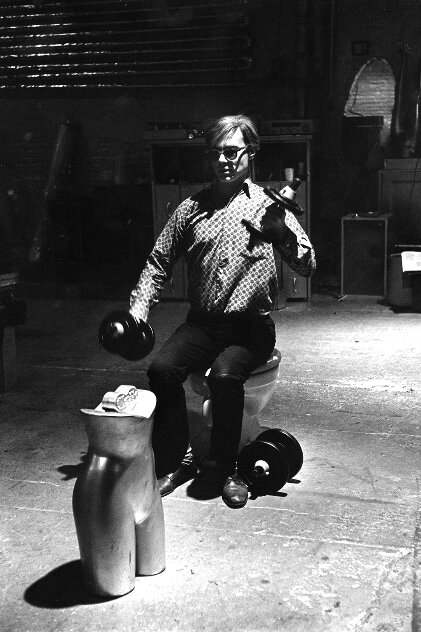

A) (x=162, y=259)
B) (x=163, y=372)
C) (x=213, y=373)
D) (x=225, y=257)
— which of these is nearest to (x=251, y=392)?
(x=213, y=373)

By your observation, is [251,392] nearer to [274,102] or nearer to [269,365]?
[269,365]

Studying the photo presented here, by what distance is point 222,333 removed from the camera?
13.0 feet

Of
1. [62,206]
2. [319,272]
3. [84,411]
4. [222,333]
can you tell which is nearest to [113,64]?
[62,206]

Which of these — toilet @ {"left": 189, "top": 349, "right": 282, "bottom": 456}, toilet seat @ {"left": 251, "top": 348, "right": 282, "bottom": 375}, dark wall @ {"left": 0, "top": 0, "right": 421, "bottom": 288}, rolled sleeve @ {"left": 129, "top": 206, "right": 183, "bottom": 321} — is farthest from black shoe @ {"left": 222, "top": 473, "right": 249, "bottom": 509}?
dark wall @ {"left": 0, "top": 0, "right": 421, "bottom": 288}

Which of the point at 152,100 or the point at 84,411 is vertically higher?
the point at 152,100

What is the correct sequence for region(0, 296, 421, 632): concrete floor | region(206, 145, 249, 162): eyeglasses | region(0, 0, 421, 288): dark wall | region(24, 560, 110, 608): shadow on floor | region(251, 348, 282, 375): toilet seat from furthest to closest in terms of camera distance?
region(0, 0, 421, 288): dark wall → region(251, 348, 282, 375): toilet seat → region(206, 145, 249, 162): eyeglasses → region(24, 560, 110, 608): shadow on floor → region(0, 296, 421, 632): concrete floor

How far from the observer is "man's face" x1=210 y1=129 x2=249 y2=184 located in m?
3.86

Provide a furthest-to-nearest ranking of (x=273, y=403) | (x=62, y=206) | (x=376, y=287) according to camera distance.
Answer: (x=62, y=206) → (x=376, y=287) → (x=273, y=403)

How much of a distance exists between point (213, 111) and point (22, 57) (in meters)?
2.64

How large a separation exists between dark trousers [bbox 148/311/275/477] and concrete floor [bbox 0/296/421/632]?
0.80ft

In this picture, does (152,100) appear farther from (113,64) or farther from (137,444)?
(137,444)

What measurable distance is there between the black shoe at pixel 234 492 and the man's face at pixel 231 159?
57.9 inches

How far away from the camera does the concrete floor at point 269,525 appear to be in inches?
111

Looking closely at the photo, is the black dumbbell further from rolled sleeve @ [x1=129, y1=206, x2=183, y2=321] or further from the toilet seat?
the toilet seat
